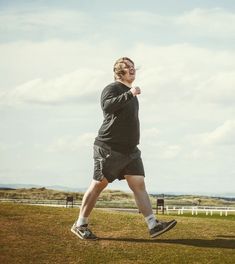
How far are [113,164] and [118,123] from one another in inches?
20.5

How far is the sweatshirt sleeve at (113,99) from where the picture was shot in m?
5.80

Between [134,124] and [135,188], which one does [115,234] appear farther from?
[134,124]

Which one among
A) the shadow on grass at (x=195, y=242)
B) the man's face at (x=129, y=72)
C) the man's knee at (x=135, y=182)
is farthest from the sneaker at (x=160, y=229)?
the man's face at (x=129, y=72)

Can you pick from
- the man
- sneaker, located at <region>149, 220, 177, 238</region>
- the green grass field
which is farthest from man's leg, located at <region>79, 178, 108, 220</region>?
sneaker, located at <region>149, 220, 177, 238</region>

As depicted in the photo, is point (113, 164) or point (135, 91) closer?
point (135, 91)

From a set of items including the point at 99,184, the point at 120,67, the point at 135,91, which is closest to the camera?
the point at 135,91

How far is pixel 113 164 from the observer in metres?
5.90

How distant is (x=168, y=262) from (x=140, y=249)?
0.49 meters

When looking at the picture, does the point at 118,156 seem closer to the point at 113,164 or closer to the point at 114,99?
the point at 113,164

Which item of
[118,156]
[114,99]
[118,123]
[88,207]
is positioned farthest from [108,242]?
[114,99]

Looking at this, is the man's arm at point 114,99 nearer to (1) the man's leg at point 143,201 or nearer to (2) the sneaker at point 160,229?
(1) the man's leg at point 143,201

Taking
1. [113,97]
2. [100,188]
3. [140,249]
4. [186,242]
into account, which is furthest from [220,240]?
[113,97]

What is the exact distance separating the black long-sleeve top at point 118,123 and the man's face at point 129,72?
0.88ft

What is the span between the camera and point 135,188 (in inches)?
237
